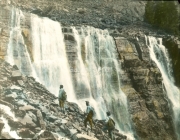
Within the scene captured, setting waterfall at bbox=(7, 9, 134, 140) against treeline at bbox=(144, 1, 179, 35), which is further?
treeline at bbox=(144, 1, 179, 35)

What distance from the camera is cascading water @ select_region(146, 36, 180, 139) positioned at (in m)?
29.7

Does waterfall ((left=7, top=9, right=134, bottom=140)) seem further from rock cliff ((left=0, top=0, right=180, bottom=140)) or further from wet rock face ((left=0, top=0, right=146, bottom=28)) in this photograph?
wet rock face ((left=0, top=0, right=146, bottom=28))

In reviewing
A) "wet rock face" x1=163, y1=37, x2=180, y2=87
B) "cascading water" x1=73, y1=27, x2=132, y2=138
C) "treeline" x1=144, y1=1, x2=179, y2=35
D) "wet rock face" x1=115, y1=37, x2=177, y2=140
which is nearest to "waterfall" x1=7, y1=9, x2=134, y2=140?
"cascading water" x1=73, y1=27, x2=132, y2=138

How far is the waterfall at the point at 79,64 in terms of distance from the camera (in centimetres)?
2292

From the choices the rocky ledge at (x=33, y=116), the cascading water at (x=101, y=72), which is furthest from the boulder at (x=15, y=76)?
the cascading water at (x=101, y=72)

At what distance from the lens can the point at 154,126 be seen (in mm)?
26500

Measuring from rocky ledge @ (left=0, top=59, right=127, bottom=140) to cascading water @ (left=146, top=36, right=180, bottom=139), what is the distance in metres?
13.3

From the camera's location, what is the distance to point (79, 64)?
2572 cm

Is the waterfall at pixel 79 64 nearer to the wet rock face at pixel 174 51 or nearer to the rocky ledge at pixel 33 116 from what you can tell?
the rocky ledge at pixel 33 116

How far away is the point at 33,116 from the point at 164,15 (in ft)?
111

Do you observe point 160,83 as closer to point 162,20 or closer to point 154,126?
point 154,126

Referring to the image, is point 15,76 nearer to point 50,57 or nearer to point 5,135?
point 5,135

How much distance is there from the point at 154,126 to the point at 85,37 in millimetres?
10109

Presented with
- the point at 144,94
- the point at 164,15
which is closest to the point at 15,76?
the point at 144,94
